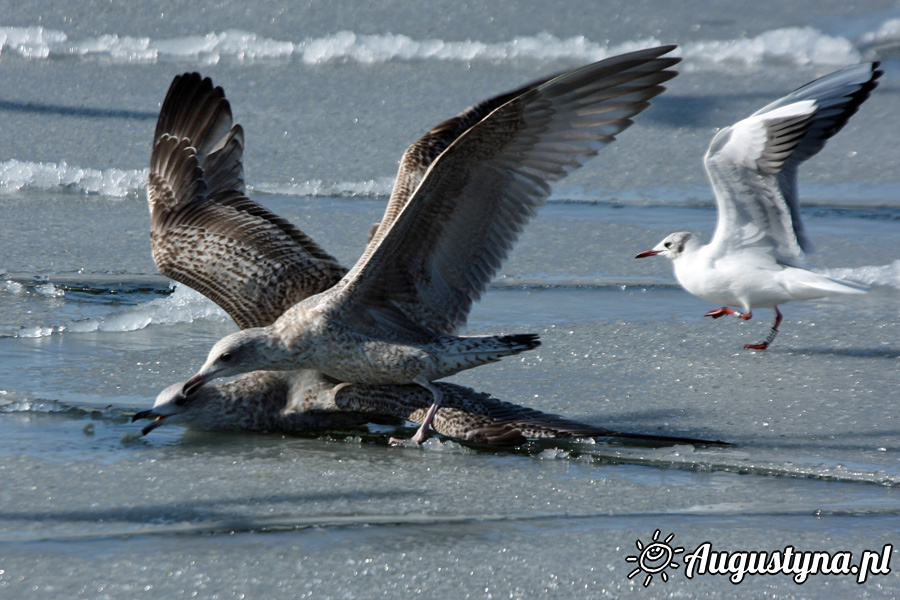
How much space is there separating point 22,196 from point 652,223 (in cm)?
341

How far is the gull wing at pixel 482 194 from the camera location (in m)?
3.43

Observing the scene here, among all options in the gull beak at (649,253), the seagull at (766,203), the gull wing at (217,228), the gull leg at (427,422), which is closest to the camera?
the gull leg at (427,422)

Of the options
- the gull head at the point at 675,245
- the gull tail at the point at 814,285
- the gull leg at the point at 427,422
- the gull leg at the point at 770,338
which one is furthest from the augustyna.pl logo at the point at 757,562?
the gull head at the point at 675,245

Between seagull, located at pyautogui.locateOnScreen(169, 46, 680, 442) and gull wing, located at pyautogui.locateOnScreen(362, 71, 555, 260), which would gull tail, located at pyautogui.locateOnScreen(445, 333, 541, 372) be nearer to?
seagull, located at pyautogui.locateOnScreen(169, 46, 680, 442)

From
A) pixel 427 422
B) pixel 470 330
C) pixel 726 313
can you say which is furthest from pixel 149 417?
pixel 726 313

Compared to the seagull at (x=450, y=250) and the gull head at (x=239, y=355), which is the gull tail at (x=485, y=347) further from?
the gull head at (x=239, y=355)

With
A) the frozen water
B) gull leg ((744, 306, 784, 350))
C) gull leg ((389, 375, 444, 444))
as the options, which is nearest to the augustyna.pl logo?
the frozen water

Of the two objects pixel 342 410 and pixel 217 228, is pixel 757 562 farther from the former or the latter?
pixel 217 228

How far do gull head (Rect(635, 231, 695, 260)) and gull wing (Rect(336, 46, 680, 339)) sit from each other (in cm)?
135

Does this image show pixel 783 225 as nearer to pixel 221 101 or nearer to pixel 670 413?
pixel 670 413

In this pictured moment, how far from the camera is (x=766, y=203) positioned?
4633mm

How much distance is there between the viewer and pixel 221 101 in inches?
183

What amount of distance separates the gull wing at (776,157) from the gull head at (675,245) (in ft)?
0.41

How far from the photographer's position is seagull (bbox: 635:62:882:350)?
4445 millimetres
